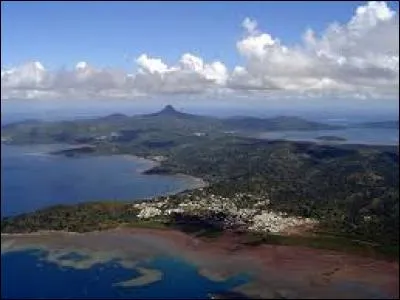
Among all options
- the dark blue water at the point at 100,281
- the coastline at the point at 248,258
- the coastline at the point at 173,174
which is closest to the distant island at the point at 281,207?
the coastline at the point at 248,258

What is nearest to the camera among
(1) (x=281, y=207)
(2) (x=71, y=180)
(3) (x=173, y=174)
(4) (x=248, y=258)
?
(4) (x=248, y=258)

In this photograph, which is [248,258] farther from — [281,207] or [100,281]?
[281,207]

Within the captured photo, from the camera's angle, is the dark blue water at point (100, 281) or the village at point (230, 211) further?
the village at point (230, 211)

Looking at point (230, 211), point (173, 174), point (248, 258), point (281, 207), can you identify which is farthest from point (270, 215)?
point (173, 174)

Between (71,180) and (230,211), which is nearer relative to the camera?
(230,211)

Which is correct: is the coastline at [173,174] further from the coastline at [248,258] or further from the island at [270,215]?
the coastline at [248,258]

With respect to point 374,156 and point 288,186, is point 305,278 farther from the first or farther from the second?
point 374,156

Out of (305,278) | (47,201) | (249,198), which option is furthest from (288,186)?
(305,278)
